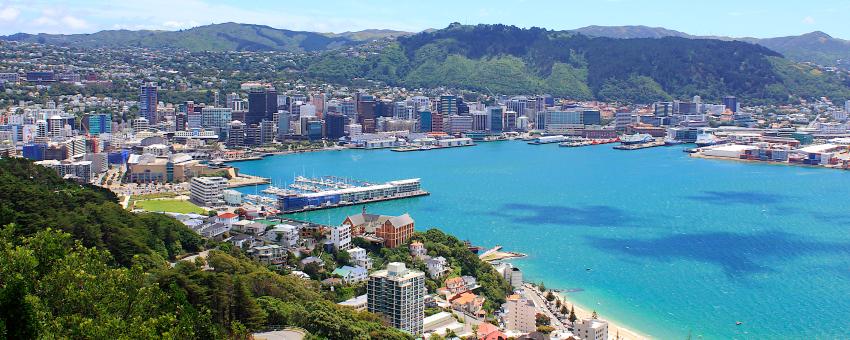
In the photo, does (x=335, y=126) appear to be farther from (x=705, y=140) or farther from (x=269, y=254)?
(x=269, y=254)

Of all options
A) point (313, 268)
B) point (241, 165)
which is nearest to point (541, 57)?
point (241, 165)

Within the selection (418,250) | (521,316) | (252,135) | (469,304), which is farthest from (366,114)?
(521,316)

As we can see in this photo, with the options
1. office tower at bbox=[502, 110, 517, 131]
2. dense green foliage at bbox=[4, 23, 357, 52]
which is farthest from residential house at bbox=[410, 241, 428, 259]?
dense green foliage at bbox=[4, 23, 357, 52]

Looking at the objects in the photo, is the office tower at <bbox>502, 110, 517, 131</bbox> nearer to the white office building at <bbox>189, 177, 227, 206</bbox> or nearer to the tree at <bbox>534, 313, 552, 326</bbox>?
the white office building at <bbox>189, 177, 227, 206</bbox>

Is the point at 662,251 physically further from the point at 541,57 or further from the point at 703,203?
the point at 541,57

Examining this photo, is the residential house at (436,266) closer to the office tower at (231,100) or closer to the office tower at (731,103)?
the office tower at (231,100)

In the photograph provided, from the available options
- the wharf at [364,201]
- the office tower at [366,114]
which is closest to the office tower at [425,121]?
the office tower at [366,114]

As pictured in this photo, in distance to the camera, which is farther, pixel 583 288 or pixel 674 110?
pixel 674 110
